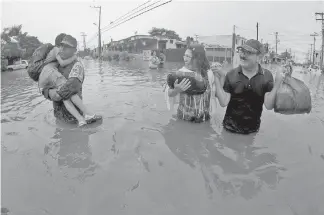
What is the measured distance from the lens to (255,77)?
3.14 m

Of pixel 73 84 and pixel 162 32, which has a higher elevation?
pixel 162 32

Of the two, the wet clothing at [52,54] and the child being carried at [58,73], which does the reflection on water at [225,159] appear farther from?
the wet clothing at [52,54]

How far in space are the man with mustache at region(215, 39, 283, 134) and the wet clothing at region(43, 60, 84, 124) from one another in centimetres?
215

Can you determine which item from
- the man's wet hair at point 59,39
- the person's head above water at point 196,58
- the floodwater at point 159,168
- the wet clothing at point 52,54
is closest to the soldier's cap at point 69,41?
the man's wet hair at point 59,39

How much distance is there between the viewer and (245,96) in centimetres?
326

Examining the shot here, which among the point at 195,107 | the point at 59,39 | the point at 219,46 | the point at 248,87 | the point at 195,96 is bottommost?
the point at 195,107

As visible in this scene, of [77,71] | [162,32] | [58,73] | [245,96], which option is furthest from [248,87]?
[162,32]

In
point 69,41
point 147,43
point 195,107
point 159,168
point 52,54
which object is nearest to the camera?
point 159,168

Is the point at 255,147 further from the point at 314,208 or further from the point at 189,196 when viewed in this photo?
the point at 189,196

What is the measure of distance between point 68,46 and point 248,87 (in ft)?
8.94

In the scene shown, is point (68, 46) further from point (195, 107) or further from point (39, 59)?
point (195, 107)

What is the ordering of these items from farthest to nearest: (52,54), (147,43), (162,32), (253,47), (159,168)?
(162,32) < (147,43) < (52,54) < (253,47) < (159,168)

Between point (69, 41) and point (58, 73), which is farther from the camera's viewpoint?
point (58, 73)

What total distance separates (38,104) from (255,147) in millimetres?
4973
